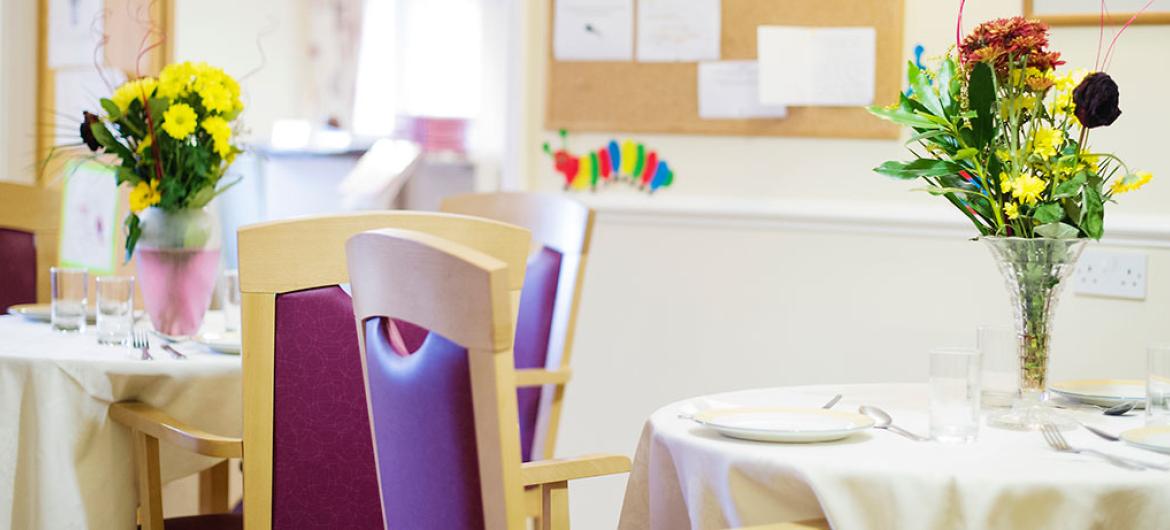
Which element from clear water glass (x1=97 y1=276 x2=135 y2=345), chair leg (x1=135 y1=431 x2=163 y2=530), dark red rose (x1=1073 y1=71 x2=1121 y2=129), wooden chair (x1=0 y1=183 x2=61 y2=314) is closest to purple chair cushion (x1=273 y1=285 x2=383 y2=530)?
chair leg (x1=135 y1=431 x2=163 y2=530)

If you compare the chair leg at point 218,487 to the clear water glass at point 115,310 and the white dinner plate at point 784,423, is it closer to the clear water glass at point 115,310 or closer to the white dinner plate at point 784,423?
the clear water glass at point 115,310

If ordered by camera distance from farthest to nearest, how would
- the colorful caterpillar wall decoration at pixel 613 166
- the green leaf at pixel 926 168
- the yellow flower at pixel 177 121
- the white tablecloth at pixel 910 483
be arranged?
the colorful caterpillar wall decoration at pixel 613 166
the yellow flower at pixel 177 121
the green leaf at pixel 926 168
the white tablecloth at pixel 910 483

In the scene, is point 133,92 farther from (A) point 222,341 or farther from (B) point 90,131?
(A) point 222,341

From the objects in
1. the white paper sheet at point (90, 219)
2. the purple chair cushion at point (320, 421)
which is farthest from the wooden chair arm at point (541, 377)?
the white paper sheet at point (90, 219)

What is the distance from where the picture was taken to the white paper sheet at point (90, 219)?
12.9 feet

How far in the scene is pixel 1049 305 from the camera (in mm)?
1667

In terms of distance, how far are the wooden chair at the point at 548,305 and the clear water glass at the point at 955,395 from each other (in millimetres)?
1137

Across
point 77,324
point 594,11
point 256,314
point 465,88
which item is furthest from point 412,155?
point 256,314

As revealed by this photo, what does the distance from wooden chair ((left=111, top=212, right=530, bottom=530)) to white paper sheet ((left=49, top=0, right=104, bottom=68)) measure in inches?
117

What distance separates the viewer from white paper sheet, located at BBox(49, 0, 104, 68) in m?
4.39

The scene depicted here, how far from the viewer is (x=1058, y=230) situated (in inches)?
63.9

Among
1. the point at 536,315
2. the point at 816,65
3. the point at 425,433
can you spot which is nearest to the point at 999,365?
the point at 425,433

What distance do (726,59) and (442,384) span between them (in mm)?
2019

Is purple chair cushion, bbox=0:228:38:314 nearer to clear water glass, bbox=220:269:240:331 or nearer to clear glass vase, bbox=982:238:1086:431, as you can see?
clear water glass, bbox=220:269:240:331
